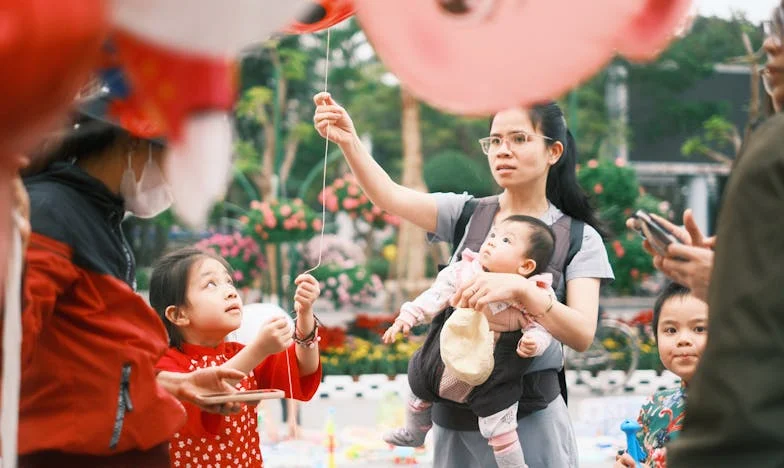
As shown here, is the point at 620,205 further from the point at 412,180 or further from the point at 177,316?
the point at 177,316

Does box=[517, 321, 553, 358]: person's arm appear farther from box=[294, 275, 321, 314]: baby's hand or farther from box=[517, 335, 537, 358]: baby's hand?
box=[294, 275, 321, 314]: baby's hand

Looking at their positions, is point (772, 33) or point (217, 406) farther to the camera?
point (217, 406)

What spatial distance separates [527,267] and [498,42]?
1.57m

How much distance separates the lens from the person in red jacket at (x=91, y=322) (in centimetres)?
197

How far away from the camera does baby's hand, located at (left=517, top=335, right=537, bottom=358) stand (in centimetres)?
260

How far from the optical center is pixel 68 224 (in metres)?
1.97

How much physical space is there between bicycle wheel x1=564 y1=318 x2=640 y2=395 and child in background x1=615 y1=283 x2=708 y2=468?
6.17 m

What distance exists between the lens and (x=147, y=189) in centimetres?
211

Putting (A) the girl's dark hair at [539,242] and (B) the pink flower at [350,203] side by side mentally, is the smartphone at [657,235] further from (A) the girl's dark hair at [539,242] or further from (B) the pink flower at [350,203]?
(B) the pink flower at [350,203]

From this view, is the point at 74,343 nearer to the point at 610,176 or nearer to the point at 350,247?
the point at 610,176

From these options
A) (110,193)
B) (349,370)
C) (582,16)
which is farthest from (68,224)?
(349,370)

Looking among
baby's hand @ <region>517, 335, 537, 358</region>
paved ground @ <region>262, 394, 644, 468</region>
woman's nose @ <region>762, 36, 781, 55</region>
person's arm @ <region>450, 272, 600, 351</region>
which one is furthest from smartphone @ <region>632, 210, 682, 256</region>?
paved ground @ <region>262, 394, 644, 468</region>

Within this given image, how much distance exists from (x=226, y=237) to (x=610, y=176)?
3.98 metres

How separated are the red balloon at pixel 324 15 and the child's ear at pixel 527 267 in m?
1.15
